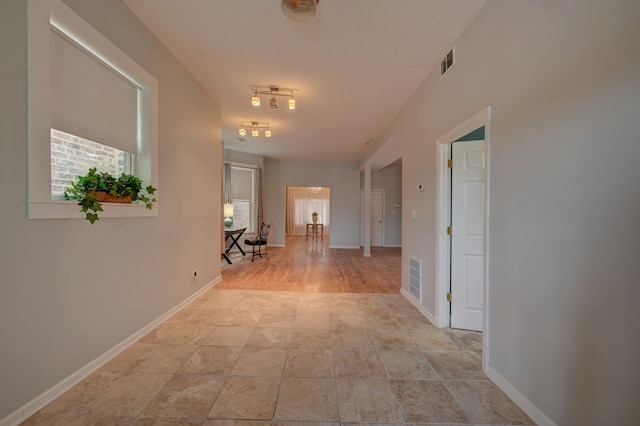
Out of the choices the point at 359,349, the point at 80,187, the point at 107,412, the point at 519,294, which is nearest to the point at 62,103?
the point at 80,187

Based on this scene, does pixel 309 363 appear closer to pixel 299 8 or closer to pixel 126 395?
pixel 126 395

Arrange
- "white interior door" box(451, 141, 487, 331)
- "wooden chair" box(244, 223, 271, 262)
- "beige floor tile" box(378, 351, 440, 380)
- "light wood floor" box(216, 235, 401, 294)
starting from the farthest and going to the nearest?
1. "wooden chair" box(244, 223, 271, 262)
2. "light wood floor" box(216, 235, 401, 294)
3. "white interior door" box(451, 141, 487, 331)
4. "beige floor tile" box(378, 351, 440, 380)

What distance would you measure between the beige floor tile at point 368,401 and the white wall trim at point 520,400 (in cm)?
76

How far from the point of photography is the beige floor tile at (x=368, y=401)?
1.59 meters

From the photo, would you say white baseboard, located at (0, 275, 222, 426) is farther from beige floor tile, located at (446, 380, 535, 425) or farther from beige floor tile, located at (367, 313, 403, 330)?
beige floor tile, located at (446, 380, 535, 425)

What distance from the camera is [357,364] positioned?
7.06ft

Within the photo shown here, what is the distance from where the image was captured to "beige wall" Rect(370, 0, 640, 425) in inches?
43.9

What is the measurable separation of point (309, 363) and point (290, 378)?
24 centimetres

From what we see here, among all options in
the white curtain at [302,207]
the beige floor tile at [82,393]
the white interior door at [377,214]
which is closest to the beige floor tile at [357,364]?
the beige floor tile at [82,393]

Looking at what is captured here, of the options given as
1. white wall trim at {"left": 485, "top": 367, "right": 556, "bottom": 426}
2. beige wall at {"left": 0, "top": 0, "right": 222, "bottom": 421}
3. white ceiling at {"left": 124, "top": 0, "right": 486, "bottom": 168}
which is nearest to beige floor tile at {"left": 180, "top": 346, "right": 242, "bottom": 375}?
beige wall at {"left": 0, "top": 0, "right": 222, "bottom": 421}

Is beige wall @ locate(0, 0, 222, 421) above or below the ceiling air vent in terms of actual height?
below

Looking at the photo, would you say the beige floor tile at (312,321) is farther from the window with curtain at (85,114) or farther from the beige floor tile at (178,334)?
the window with curtain at (85,114)

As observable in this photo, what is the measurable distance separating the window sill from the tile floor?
3.85 feet

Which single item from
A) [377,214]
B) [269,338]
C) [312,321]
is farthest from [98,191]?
[377,214]
